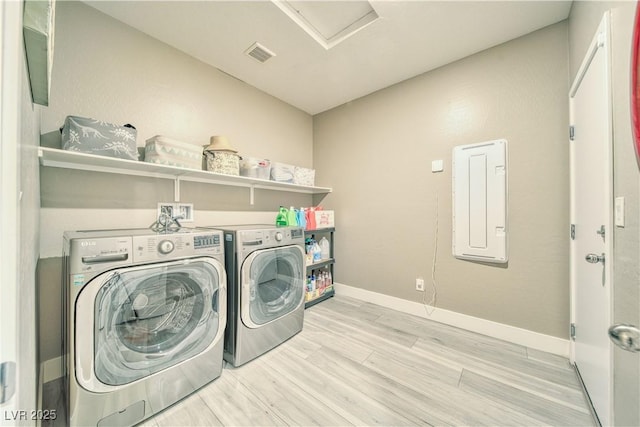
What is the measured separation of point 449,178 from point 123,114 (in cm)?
276

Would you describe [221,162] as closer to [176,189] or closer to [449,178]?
[176,189]

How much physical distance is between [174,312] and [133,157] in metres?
1.05

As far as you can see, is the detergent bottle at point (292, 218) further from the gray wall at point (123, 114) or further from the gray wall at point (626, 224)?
the gray wall at point (626, 224)

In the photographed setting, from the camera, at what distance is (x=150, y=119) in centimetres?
183

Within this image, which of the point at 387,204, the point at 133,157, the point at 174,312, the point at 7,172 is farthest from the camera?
the point at 387,204

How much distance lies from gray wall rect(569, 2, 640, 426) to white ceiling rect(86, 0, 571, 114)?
82 cm

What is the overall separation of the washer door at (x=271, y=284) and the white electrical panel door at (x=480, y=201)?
1.50m

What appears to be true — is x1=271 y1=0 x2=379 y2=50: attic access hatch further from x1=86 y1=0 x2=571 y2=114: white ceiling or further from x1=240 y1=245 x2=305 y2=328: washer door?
x1=240 y1=245 x2=305 y2=328: washer door

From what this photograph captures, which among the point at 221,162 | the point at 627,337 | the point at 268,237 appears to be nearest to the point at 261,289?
the point at 268,237

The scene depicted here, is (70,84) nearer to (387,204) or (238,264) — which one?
(238,264)

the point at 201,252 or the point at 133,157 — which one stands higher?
the point at 133,157

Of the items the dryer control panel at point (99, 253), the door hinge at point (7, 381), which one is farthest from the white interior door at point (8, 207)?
the dryer control panel at point (99, 253)

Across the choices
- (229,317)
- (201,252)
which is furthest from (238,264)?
(229,317)

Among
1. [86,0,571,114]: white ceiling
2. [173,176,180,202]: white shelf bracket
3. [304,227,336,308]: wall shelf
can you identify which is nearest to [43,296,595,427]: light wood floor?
[304,227,336,308]: wall shelf
